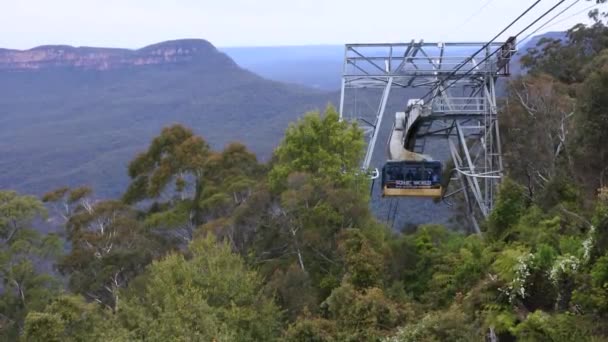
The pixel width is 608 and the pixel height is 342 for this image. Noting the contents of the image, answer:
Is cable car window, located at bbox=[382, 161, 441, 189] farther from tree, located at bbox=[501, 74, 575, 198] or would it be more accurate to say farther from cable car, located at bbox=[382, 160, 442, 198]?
tree, located at bbox=[501, 74, 575, 198]

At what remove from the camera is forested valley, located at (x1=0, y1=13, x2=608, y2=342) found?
9984 millimetres

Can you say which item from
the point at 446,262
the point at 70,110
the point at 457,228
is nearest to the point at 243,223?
the point at 446,262

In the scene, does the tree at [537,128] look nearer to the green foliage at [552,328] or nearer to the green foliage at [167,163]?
the green foliage at [552,328]

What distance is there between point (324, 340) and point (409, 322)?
151cm

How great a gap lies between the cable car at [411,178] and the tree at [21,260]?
34.2 feet

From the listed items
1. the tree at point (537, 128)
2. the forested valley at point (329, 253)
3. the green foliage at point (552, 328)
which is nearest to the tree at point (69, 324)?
the forested valley at point (329, 253)

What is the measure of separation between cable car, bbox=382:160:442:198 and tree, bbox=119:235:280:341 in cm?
572

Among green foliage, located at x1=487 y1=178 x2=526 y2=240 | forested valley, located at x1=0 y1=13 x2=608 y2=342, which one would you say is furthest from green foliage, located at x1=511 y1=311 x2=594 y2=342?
green foliage, located at x1=487 y1=178 x2=526 y2=240

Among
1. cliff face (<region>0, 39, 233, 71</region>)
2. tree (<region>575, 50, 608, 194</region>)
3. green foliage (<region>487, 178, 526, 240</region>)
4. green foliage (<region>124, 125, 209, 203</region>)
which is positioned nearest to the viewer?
tree (<region>575, 50, 608, 194</region>)

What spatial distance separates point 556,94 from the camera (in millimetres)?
18531

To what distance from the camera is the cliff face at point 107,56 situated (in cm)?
13838

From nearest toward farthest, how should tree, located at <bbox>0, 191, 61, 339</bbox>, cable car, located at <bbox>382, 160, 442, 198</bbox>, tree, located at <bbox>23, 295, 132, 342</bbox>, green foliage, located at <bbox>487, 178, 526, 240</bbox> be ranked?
tree, located at <bbox>23, 295, 132, 342</bbox>
green foliage, located at <bbox>487, 178, 526, 240</bbox>
cable car, located at <bbox>382, 160, 442, 198</bbox>
tree, located at <bbox>0, 191, 61, 339</bbox>

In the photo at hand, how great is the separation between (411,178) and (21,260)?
40.9 ft

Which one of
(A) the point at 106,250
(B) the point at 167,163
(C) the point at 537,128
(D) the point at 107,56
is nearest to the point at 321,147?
(C) the point at 537,128
